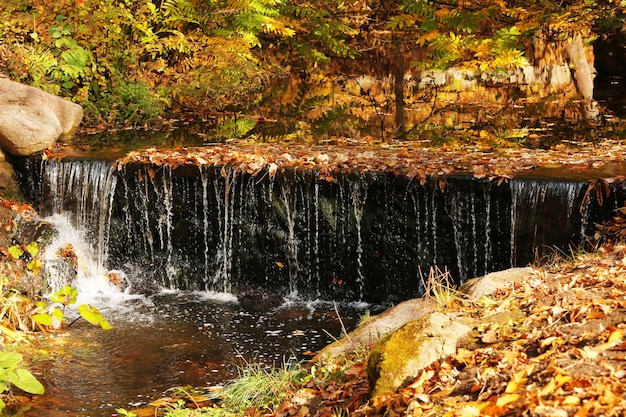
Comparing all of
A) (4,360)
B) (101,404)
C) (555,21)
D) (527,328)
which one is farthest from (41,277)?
(555,21)

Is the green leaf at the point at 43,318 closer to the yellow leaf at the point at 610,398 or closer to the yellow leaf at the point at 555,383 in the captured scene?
the yellow leaf at the point at 555,383

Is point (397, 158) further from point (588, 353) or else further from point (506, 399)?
point (506, 399)

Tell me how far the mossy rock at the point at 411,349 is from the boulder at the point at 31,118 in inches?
265

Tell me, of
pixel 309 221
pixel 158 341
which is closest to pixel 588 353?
pixel 158 341

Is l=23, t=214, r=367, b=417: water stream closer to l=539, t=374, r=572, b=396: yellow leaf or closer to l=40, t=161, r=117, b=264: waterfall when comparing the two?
l=40, t=161, r=117, b=264: waterfall

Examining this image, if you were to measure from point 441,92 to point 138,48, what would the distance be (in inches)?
279

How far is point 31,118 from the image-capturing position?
1001 centimetres

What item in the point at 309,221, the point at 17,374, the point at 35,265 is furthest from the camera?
the point at 309,221

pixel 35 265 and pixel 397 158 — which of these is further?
pixel 397 158

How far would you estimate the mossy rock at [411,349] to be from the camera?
3843 mm

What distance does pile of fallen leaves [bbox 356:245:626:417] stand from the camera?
10.1 feet

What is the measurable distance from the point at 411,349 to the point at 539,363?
70cm

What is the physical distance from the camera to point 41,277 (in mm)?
8336

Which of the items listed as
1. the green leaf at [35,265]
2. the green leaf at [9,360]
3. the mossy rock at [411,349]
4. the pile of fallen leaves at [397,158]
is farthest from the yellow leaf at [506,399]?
the green leaf at [35,265]
